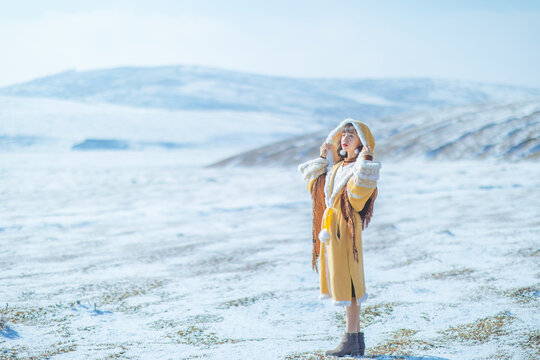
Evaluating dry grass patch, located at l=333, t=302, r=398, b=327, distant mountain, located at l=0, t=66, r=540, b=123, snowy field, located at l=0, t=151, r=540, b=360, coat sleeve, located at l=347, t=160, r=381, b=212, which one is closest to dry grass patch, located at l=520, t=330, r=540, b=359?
snowy field, located at l=0, t=151, r=540, b=360

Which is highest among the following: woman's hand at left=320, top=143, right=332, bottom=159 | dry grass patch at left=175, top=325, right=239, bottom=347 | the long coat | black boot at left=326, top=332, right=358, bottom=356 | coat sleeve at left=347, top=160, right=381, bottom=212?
woman's hand at left=320, top=143, right=332, bottom=159

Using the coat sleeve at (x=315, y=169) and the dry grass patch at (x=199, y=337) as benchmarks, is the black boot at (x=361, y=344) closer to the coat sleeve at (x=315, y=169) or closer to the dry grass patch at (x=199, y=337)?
the dry grass patch at (x=199, y=337)

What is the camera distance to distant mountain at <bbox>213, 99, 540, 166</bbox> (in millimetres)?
15469

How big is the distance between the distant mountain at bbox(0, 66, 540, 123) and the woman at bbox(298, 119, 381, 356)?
119 ft

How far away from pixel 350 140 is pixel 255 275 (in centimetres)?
251

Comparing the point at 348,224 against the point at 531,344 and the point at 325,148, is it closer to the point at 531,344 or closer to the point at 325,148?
the point at 325,148

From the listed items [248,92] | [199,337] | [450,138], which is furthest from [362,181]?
[248,92]

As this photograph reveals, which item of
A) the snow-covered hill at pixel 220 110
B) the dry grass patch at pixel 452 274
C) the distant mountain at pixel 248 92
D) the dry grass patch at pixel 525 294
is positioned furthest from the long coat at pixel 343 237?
the distant mountain at pixel 248 92

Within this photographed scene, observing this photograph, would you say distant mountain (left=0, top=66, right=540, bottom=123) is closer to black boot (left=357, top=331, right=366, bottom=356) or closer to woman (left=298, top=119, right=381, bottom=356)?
woman (left=298, top=119, right=381, bottom=356)

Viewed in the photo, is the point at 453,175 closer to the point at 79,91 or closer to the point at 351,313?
the point at 351,313

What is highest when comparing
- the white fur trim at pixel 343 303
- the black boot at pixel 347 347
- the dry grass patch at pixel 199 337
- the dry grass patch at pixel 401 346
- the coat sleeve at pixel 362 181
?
the coat sleeve at pixel 362 181

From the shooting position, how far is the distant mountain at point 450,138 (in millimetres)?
15469

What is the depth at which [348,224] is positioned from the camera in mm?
3258

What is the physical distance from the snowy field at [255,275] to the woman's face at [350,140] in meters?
1.34
